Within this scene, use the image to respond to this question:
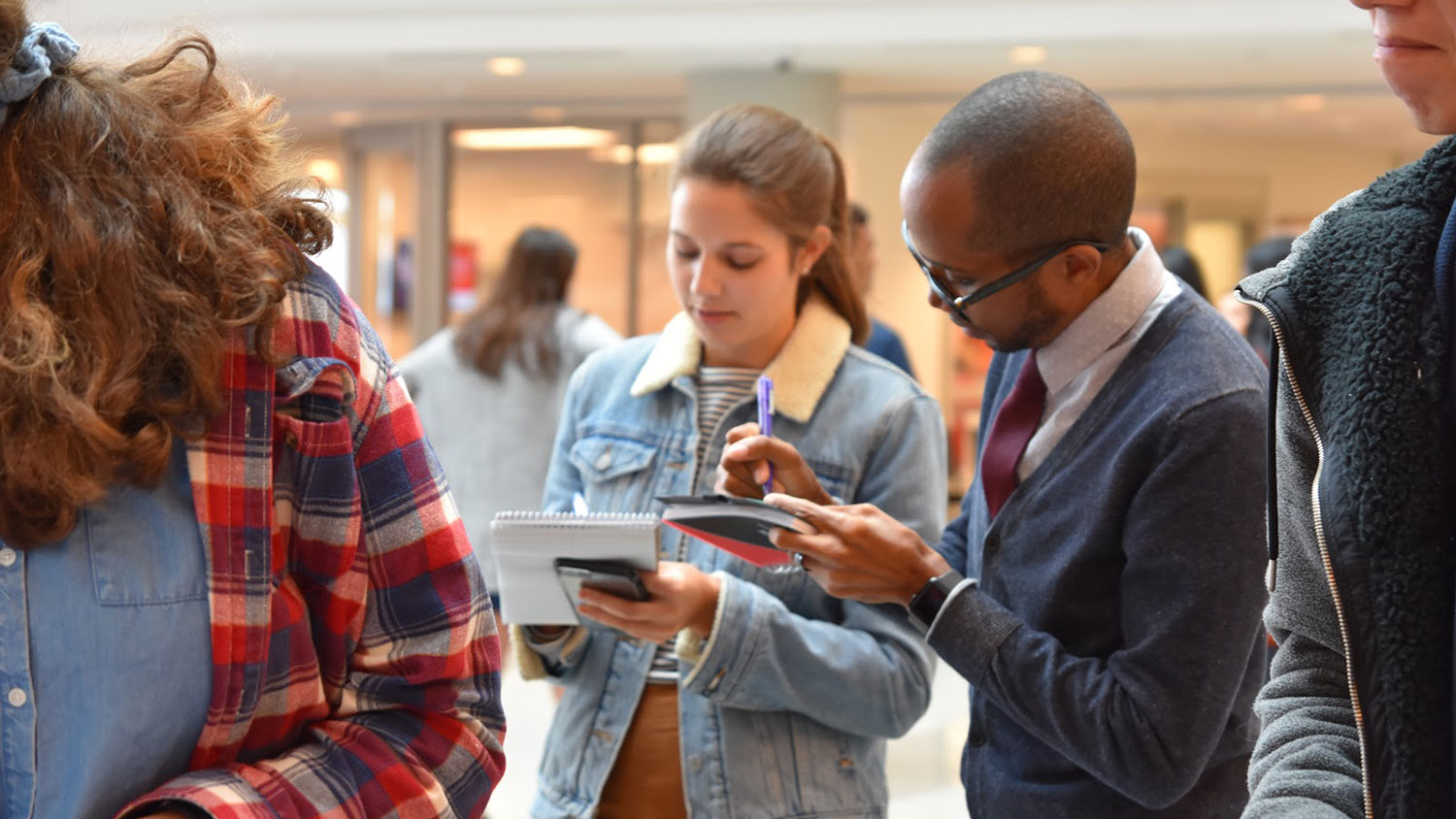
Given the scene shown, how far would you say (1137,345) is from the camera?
1.70m

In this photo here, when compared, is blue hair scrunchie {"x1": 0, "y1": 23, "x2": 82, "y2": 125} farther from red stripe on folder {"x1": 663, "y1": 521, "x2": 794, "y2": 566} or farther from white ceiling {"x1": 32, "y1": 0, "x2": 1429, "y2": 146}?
white ceiling {"x1": 32, "y1": 0, "x2": 1429, "y2": 146}

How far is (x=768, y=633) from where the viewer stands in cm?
198

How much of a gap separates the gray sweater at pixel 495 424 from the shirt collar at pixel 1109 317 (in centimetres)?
336

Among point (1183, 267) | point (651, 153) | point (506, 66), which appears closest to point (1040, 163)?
point (1183, 267)

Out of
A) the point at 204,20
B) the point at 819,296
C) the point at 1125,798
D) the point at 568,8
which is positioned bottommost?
the point at 1125,798

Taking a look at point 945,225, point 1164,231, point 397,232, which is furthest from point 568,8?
point 945,225

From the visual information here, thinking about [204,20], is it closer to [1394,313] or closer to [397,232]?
[1394,313]

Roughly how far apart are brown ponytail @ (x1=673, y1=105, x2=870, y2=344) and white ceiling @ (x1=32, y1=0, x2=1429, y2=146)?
21.6 feet

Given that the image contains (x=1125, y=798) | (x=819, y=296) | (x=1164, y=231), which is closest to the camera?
(x=1125, y=798)

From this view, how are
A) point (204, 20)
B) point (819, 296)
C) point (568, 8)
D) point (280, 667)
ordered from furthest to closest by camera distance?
1. point (568, 8)
2. point (819, 296)
3. point (204, 20)
4. point (280, 667)

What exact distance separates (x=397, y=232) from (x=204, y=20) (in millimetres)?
11194

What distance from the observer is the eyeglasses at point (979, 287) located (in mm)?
1714

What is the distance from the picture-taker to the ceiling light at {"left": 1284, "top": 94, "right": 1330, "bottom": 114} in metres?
10.1

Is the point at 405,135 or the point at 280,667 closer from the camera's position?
the point at 280,667
